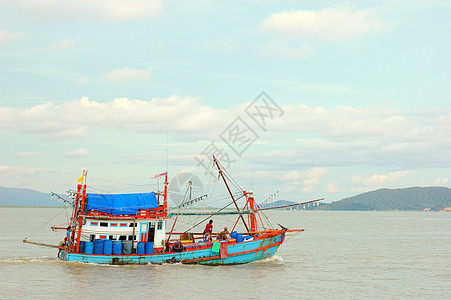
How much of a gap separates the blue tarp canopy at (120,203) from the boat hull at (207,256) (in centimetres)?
309

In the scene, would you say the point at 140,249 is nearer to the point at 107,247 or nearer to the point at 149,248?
the point at 149,248

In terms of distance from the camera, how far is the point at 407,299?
26828 mm

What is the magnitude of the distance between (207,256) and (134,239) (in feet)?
17.0

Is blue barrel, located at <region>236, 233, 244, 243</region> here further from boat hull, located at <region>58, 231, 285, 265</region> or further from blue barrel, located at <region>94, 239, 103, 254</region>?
blue barrel, located at <region>94, 239, 103, 254</region>

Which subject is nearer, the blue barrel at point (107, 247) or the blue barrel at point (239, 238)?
the blue barrel at point (107, 247)

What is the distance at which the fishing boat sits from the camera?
112ft

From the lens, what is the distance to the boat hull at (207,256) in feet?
112

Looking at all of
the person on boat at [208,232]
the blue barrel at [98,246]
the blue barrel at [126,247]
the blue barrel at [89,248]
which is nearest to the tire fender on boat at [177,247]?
the person on boat at [208,232]

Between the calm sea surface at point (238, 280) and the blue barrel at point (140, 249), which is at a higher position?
the blue barrel at point (140, 249)

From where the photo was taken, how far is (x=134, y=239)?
3497 centimetres

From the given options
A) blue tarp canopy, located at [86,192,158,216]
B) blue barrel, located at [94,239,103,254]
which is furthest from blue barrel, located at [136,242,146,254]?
blue barrel, located at [94,239,103,254]

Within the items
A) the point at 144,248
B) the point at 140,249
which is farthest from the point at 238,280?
the point at 140,249

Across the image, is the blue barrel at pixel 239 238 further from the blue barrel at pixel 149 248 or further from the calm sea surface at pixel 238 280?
the blue barrel at pixel 149 248

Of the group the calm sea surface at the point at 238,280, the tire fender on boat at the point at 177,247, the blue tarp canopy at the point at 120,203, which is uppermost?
the blue tarp canopy at the point at 120,203
